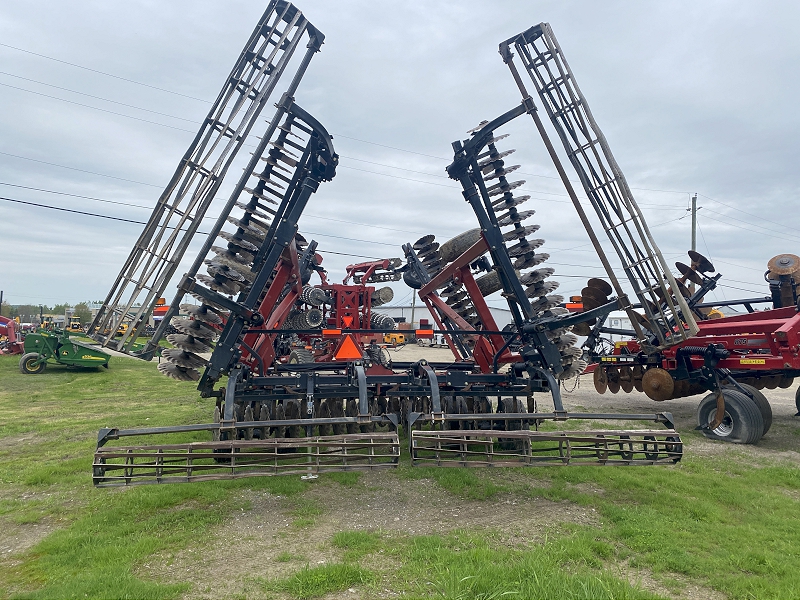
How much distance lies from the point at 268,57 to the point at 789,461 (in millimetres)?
8799

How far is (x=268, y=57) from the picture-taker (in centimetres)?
596

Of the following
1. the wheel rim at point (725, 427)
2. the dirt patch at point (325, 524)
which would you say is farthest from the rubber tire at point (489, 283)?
the wheel rim at point (725, 427)

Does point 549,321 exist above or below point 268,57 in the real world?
below

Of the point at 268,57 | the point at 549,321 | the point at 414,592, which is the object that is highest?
the point at 268,57

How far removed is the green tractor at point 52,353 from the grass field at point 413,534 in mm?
13993

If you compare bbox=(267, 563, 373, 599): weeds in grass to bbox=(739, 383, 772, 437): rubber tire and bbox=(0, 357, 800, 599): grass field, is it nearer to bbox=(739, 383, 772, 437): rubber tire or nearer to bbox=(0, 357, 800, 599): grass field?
bbox=(0, 357, 800, 599): grass field

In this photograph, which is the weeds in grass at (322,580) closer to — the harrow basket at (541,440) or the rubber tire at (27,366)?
the harrow basket at (541,440)

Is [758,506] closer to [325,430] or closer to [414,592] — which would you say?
[414,592]

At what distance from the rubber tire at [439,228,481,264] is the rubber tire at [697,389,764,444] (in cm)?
497

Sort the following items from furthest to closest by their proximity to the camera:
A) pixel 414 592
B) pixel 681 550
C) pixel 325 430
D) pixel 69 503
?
pixel 325 430
pixel 69 503
pixel 681 550
pixel 414 592

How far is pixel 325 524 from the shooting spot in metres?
4.61

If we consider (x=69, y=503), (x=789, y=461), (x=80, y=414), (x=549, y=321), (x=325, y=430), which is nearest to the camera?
(x=69, y=503)

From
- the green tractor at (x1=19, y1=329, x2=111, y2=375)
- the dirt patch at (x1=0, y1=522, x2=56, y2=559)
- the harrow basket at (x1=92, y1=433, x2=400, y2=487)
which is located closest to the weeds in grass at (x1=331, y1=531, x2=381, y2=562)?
the harrow basket at (x1=92, y1=433, x2=400, y2=487)

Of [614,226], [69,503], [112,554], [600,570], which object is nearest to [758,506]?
[600,570]
